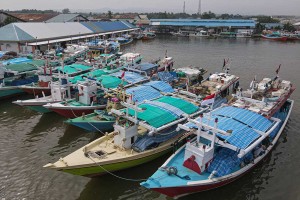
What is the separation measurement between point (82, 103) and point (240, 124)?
14.7 meters

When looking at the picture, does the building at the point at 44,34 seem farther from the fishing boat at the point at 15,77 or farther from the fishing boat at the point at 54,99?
the fishing boat at the point at 54,99

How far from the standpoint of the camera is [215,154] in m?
16.4

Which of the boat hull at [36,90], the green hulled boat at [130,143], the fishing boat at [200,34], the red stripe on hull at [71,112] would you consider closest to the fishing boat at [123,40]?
the fishing boat at [200,34]

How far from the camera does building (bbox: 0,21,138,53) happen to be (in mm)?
53688

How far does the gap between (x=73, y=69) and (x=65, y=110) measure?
37.7 feet

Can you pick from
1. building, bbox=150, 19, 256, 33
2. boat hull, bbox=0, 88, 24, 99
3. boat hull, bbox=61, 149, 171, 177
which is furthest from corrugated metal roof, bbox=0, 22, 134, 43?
boat hull, bbox=61, 149, 171, 177

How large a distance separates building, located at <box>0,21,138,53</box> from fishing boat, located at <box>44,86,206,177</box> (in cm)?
3794

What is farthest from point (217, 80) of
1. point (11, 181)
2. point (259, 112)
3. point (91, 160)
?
point (11, 181)

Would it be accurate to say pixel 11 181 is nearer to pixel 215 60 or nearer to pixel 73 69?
pixel 73 69

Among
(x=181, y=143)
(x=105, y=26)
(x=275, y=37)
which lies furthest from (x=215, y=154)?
(x=275, y=37)

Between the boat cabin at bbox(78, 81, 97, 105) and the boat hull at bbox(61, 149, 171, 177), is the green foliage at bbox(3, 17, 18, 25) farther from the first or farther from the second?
the boat hull at bbox(61, 149, 171, 177)

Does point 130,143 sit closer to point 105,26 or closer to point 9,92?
point 9,92

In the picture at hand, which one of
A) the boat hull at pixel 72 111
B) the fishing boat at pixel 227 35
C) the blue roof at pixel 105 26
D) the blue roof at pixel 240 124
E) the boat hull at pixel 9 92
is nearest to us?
the blue roof at pixel 240 124

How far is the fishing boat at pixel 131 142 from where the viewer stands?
1602cm
